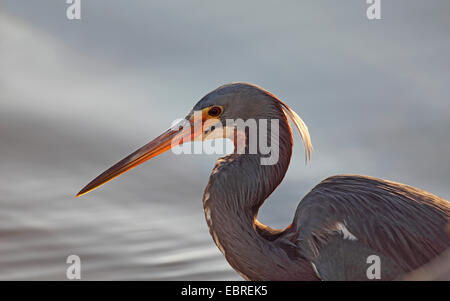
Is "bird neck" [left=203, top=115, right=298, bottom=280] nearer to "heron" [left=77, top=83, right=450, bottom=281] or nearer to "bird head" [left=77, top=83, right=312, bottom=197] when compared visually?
"heron" [left=77, top=83, right=450, bottom=281]

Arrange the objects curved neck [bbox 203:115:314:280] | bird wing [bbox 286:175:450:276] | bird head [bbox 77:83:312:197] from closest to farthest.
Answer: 1. bird wing [bbox 286:175:450:276]
2. curved neck [bbox 203:115:314:280]
3. bird head [bbox 77:83:312:197]

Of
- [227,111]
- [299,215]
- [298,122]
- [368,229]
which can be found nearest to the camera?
[368,229]

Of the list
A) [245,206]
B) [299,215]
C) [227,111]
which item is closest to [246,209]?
[245,206]

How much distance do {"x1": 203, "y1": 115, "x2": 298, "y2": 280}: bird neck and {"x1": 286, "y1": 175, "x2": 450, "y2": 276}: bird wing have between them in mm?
171

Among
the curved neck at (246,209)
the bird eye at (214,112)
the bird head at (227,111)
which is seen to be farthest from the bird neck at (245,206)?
the bird eye at (214,112)

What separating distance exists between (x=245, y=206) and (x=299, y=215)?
27cm

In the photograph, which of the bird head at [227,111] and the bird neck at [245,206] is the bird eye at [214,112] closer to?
the bird head at [227,111]

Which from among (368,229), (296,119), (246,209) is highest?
(296,119)

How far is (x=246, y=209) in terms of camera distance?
3074 millimetres

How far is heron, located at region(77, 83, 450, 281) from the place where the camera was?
2877 mm

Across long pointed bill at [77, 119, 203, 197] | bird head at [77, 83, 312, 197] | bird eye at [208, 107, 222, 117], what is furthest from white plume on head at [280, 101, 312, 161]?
long pointed bill at [77, 119, 203, 197]

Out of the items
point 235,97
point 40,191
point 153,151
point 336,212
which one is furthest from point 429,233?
point 40,191

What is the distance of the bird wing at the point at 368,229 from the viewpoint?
9.43 feet

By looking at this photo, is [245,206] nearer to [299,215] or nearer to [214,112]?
[299,215]
